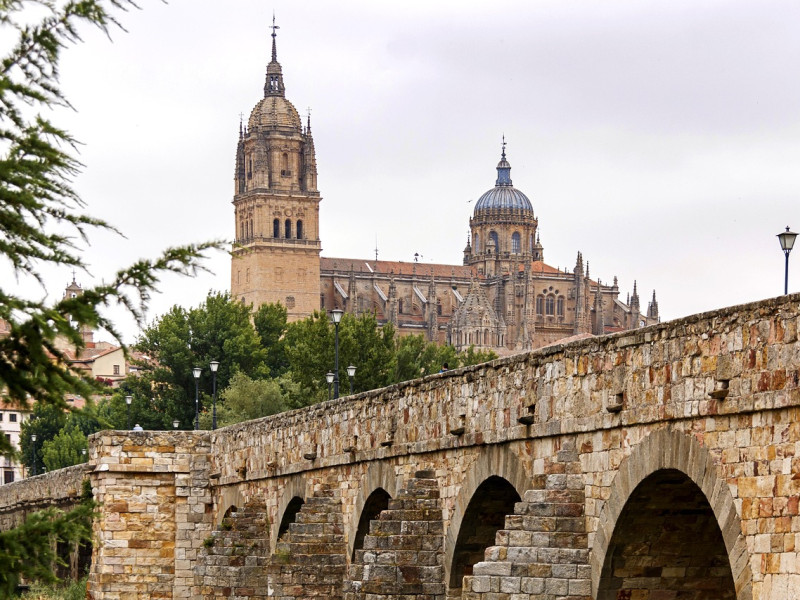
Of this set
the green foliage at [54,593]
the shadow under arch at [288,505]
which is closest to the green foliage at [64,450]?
the green foliage at [54,593]

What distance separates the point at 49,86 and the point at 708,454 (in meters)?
5.91

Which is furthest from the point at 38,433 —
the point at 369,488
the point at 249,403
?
the point at 369,488

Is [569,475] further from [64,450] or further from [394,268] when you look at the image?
[394,268]

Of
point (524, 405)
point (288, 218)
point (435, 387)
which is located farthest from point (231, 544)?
point (288, 218)

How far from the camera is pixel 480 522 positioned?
746 inches

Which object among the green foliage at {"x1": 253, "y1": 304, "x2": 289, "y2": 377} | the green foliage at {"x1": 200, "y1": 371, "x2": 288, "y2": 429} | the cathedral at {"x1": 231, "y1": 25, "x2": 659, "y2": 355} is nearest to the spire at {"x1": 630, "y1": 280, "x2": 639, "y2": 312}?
the cathedral at {"x1": 231, "y1": 25, "x2": 659, "y2": 355}

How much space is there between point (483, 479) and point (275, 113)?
14047 cm

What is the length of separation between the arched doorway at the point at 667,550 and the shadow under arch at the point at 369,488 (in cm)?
615

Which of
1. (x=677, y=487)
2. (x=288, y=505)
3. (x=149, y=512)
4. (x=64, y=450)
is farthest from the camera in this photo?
(x=64, y=450)

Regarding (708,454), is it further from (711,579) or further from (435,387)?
(435,387)

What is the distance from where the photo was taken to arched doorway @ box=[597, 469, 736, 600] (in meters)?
14.6

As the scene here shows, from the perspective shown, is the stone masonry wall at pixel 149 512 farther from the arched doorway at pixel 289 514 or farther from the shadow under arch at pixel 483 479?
the shadow under arch at pixel 483 479

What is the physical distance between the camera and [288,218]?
15825 cm

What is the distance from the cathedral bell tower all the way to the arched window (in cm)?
2556
